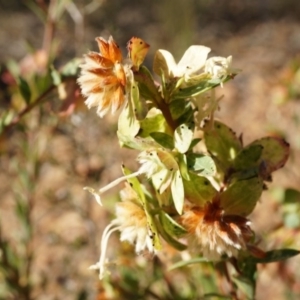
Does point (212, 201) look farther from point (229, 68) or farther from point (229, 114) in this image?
point (229, 114)

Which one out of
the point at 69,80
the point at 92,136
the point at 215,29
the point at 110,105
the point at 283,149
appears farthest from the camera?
the point at 215,29

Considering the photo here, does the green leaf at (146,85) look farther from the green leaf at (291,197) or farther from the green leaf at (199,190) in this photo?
the green leaf at (291,197)

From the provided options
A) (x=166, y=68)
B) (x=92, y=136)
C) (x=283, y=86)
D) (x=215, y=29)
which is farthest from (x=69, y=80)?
(x=215, y=29)

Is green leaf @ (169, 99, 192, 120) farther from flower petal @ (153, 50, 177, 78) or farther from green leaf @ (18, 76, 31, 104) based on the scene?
green leaf @ (18, 76, 31, 104)

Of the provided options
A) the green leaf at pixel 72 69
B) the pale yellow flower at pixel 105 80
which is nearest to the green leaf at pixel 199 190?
the pale yellow flower at pixel 105 80

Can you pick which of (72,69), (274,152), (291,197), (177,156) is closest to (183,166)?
(177,156)

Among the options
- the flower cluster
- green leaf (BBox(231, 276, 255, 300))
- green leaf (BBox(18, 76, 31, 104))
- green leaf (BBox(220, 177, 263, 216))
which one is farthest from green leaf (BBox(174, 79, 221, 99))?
green leaf (BBox(18, 76, 31, 104))
